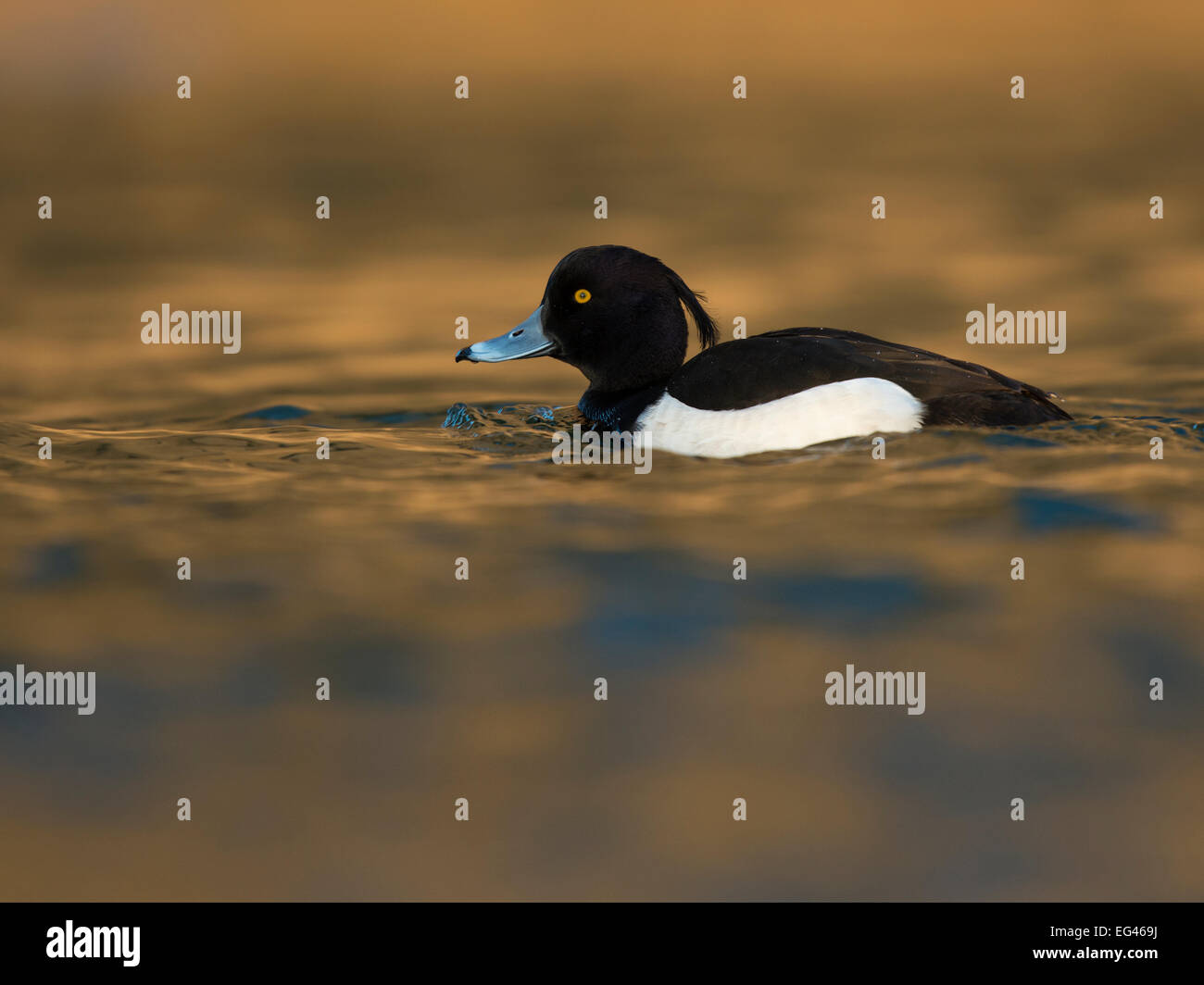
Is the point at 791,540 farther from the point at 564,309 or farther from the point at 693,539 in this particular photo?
the point at 564,309

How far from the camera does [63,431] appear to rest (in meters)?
7.99

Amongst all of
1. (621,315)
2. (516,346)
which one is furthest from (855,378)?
(516,346)

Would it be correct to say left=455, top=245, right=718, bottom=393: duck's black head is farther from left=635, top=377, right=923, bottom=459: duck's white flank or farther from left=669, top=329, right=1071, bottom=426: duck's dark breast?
left=635, top=377, right=923, bottom=459: duck's white flank

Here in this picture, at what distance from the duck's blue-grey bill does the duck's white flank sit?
4.04 feet

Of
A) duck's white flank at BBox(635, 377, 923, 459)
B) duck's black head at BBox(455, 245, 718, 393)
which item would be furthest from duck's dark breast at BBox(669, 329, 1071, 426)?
duck's black head at BBox(455, 245, 718, 393)

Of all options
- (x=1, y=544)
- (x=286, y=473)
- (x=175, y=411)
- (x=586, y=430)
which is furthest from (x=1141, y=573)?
(x=175, y=411)

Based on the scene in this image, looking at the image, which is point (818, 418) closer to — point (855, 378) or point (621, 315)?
point (855, 378)

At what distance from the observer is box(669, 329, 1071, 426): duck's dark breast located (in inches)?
277

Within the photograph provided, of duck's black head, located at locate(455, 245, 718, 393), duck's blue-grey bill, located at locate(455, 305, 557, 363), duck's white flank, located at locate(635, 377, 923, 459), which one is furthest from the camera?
duck's blue-grey bill, located at locate(455, 305, 557, 363)

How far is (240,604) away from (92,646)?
547 millimetres

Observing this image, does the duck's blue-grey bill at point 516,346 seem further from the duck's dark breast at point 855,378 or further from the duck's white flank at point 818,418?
the duck's white flank at point 818,418

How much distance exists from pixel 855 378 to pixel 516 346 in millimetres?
1809

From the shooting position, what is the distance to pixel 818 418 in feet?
23.1

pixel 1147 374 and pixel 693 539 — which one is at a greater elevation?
pixel 1147 374
